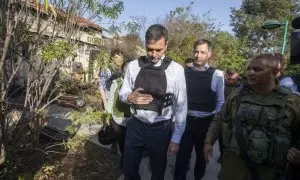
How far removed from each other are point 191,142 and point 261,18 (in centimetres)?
3208

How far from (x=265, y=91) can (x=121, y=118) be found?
236 cm

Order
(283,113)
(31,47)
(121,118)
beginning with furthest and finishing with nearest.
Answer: (121,118) < (31,47) < (283,113)

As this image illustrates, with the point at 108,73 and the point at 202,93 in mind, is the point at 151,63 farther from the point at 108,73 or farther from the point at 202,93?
the point at 108,73

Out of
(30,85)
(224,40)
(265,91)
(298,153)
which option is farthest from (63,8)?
(224,40)

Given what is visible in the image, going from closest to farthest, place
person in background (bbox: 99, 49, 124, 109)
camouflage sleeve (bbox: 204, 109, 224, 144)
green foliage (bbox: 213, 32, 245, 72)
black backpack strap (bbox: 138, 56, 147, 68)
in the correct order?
camouflage sleeve (bbox: 204, 109, 224, 144), black backpack strap (bbox: 138, 56, 147, 68), person in background (bbox: 99, 49, 124, 109), green foliage (bbox: 213, 32, 245, 72)

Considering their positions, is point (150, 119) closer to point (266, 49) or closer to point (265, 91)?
point (265, 91)

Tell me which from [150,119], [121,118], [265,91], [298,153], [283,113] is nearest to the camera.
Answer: [298,153]

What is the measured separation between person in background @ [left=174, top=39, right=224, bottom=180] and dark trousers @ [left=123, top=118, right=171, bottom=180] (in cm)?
112

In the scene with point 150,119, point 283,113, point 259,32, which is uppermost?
point 259,32

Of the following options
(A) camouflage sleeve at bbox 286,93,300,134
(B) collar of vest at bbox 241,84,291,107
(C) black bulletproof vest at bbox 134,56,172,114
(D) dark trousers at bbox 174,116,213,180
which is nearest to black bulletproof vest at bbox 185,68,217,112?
(D) dark trousers at bbox 174,116,213,180

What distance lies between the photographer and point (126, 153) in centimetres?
342

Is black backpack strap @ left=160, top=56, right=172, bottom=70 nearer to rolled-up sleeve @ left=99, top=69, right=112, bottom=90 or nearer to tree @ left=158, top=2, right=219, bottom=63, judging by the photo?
rolled-up sleeve @ left=99, top=69, right=112, bottom=90

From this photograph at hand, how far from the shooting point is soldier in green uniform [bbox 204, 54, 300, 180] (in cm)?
266

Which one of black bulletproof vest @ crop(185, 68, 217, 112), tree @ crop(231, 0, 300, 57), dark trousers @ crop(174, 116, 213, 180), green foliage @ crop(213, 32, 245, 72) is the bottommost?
dark trousers @ crop(174, 116, 213, 180)
